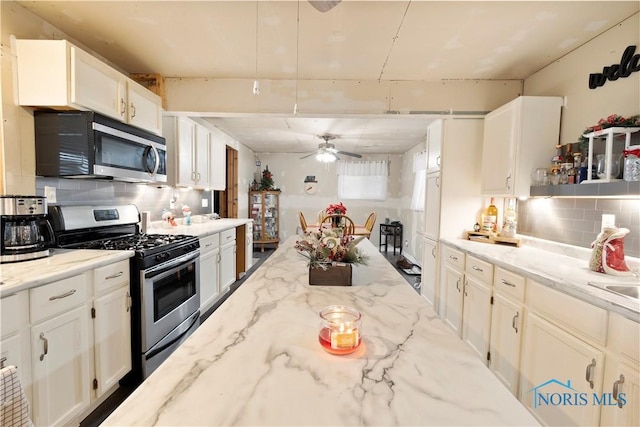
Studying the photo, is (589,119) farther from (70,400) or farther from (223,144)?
(223,144)

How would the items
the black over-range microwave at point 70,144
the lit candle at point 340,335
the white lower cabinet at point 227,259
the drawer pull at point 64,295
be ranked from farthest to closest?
the white lower cabinet at point 227,259 → the black over-range microwave at point 70,144 → the drawer pull at point 64,295 → the lit candle at point 340,335

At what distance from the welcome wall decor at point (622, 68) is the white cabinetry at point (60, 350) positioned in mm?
3534

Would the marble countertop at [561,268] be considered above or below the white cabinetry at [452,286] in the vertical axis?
above

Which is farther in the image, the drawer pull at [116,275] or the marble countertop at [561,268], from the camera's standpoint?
the drawer pull at [116,275]

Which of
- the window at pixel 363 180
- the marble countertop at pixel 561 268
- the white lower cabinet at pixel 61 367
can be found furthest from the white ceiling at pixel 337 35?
the window at pixel 363 180

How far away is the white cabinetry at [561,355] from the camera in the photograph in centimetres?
128

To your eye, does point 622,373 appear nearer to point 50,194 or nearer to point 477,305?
point 477,305

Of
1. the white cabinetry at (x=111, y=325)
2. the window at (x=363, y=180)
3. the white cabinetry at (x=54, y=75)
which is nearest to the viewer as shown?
the white cabinetry at (x=111, y=325)

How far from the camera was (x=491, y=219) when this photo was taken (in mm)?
2879

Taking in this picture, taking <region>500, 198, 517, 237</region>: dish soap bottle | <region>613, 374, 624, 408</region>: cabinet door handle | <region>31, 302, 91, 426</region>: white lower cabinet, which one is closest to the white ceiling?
<region>500, 198, 517, 237</region>: dish soap bottle

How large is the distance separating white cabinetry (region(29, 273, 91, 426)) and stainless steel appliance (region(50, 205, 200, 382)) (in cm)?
35

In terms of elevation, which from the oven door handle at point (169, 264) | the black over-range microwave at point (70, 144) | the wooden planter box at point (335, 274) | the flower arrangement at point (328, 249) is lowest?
the oven door handle at point (169, 264)

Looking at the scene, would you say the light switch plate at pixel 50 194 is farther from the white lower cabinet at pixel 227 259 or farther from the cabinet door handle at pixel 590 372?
the cabinet door handle at pixel 590 372

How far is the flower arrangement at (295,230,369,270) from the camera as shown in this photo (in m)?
1.30
